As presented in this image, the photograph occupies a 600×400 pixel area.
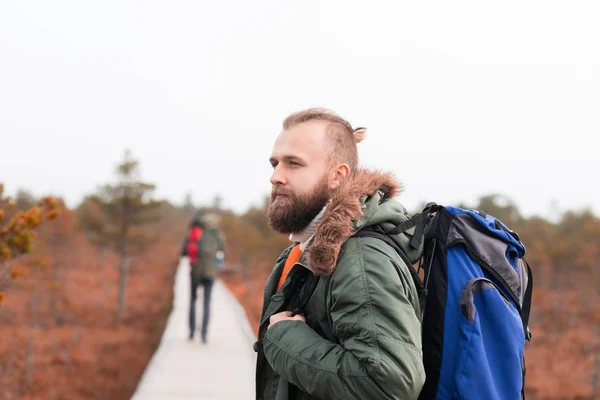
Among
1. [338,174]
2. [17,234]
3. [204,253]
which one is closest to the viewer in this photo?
→ [338,174]

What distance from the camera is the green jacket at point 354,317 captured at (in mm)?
1374

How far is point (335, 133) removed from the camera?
174 cm

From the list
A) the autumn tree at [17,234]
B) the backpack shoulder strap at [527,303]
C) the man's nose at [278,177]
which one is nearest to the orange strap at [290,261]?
the man's nose at [278,177]

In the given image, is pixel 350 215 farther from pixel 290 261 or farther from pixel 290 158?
pixel 290 261

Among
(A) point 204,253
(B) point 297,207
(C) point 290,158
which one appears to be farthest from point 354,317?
(A) point 204,253

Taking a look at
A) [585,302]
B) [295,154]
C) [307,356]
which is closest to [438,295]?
[307,356]

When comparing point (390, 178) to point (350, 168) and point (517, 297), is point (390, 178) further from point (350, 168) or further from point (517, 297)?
point (517, 297)

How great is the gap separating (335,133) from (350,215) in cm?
33

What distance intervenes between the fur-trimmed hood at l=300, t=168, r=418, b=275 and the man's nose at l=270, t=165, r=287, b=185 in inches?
6.9

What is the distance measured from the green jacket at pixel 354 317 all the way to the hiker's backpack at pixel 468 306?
0.21 ft

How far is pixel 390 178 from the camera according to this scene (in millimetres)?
1789

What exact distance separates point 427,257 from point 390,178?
312 mm

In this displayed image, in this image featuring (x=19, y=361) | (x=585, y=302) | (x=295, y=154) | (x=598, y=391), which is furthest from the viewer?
(x=585, y=302)

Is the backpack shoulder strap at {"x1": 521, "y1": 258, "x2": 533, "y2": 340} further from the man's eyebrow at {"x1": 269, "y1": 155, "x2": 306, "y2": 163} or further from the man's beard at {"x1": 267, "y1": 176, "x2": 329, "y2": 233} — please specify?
the man's eyebrow at {"x1": 269, "y1": 155, "x2": 306, "y2": 163}
